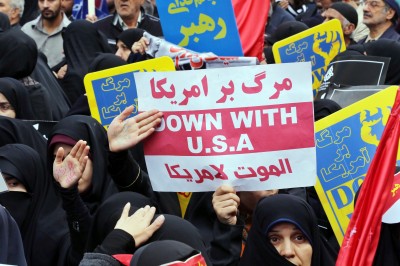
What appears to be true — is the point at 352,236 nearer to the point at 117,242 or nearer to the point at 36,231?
the point at 117,242

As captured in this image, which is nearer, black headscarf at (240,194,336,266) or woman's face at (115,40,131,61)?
black headscarf at (240,194,336,266)

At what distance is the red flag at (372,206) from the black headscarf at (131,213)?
623 mm

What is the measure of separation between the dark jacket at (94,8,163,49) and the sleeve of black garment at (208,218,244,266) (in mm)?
5289

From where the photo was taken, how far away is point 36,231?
6438mm

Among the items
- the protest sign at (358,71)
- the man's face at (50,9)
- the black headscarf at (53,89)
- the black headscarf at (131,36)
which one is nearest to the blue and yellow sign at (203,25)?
the protest sign at (358,71)

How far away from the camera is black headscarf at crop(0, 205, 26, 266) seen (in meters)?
5.18

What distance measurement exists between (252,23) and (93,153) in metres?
3.40

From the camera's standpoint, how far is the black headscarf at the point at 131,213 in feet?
17.1

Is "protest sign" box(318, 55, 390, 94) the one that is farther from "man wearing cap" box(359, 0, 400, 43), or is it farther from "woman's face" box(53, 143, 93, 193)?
"man wearing cap" box(359, 0, 400, 43)

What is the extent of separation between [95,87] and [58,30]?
12.7 feet

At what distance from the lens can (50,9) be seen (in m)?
11.4

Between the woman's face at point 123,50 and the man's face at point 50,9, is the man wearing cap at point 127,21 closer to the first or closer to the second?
the man's face at point 50,9

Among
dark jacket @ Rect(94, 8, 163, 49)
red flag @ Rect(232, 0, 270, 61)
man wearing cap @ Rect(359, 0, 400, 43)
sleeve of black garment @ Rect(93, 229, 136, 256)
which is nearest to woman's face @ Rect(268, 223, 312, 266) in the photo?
sleeve of black garment @ Rect(93, 229, 136, 256)

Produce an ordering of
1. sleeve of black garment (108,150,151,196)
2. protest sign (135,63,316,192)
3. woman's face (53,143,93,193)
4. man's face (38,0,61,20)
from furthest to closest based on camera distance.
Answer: man's face (38,0,61,20)
woman's face (53,143,93,193)
sleeve of black garment (108,150,151,196)
protest sign (135,63,316,192)
